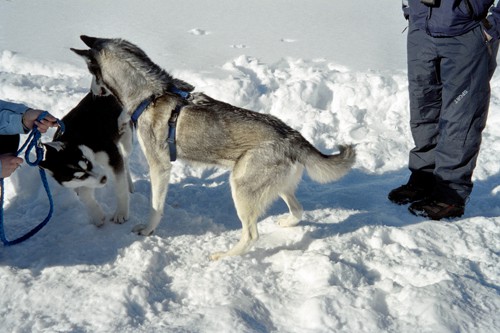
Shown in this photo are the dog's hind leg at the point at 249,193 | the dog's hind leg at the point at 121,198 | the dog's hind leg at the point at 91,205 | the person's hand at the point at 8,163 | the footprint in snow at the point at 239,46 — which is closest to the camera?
the person's hand at the point at 8,163

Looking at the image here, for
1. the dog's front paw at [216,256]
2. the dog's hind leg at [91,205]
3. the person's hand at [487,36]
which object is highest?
the person's hand at [487,36]

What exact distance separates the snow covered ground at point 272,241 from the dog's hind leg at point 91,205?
0.08 meters

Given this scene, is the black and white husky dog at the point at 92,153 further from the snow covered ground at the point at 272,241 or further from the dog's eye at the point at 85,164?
the snow covered ground at the point at 272,241

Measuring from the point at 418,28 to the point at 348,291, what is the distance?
251 centimetres

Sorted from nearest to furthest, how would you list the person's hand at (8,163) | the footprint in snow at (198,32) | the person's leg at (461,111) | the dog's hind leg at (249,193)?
1. the person's hand at (8,163)
2. the dog's hind leg at (249,193)
3. the person's leg at (461,111)
4. the footprint in snow at (198,32)

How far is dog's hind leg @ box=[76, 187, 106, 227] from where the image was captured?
367cm

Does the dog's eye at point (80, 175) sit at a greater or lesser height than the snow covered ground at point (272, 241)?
greater

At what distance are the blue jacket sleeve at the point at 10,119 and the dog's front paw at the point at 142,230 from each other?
3.93 ft

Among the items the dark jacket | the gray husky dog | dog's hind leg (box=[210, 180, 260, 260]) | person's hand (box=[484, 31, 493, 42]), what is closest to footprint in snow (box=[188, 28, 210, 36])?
the gray husky dog

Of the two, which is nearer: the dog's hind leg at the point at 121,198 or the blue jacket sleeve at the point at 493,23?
the blue jacket sleeve at the point at 493,23

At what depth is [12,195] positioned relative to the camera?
3.95m

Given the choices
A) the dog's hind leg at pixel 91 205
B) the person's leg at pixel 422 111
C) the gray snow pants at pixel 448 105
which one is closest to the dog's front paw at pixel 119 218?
the dog's hind leg at pixel 91 205

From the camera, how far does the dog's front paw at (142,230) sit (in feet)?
12.0

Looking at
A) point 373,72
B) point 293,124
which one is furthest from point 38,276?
point 373,72
